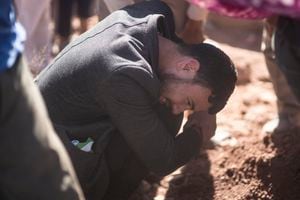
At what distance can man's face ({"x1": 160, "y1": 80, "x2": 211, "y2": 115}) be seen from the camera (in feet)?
6.86

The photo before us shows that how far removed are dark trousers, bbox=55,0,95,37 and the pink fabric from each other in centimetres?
231

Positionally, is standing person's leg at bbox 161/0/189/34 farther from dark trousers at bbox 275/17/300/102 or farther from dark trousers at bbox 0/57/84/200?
dark trousers at bbox 0/57/84/200

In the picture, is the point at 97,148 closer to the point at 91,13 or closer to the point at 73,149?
the point at 73,149

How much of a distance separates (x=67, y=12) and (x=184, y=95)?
1.83m

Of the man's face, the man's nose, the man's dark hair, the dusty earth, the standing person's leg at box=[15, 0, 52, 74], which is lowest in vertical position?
the dusty earth

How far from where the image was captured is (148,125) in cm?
205

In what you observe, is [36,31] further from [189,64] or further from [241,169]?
[189,64]

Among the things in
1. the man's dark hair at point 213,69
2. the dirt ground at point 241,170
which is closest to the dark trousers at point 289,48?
the man's dark hair at point 213,69

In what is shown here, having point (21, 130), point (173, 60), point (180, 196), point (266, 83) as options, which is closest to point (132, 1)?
point (173, 60)

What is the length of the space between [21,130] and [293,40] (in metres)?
0.68

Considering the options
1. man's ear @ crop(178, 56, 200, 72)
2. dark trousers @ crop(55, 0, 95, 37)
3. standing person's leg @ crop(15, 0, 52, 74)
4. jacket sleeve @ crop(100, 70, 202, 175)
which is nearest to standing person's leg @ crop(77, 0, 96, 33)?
dark trousers @ crop(55, 0, 95, 37)

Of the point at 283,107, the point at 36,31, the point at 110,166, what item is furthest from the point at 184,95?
the point at 36,31

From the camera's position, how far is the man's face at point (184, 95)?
209cm

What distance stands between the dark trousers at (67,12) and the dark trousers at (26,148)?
2274 mm
